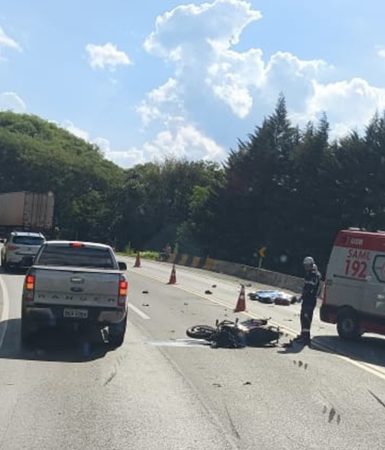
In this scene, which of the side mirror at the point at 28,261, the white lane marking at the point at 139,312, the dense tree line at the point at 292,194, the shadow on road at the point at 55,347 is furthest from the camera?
the dense tree line at the point at 292,194

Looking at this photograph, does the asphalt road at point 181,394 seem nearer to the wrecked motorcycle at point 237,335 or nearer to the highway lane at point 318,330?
the highway lane at point 318,330

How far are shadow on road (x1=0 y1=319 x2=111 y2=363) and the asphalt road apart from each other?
2cm

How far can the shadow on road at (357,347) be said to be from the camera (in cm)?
1258

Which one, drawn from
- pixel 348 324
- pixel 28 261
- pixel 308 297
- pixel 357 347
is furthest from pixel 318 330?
pixel 28 261

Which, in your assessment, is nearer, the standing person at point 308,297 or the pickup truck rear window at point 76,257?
the pickup truck rear window at point 76,257

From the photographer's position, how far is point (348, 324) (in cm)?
1504

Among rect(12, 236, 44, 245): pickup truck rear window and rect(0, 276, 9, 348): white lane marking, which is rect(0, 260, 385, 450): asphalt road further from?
rect(12, 236, 44, 245): pickup truck rear window

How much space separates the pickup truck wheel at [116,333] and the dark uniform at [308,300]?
3.78 metres

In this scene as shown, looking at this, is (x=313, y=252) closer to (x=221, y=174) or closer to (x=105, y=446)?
(x=221, y=174)

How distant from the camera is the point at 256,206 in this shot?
65750 mm

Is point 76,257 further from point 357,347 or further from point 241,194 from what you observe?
point 241,194

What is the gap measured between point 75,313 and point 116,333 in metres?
0.76

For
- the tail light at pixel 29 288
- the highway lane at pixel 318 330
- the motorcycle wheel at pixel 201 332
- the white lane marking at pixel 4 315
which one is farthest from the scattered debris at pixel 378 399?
the white lane marking at pixel 4 315

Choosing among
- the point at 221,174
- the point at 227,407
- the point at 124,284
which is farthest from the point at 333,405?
the point at 221,174
